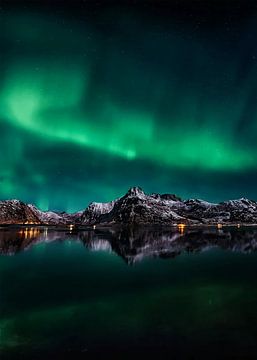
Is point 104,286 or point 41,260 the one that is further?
point 41,260

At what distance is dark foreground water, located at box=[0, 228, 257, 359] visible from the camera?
60.5 ft

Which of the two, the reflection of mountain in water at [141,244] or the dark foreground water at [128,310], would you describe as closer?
the dark foreground water at [128,310]

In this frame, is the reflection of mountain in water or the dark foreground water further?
the reflection of mountain in water

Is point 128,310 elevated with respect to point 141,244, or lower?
lower

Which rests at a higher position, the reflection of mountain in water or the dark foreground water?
the reflection of mountain in water

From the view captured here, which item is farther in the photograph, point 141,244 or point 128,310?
point 141,244

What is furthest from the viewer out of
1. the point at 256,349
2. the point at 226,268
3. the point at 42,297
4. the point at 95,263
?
the point at 95,263

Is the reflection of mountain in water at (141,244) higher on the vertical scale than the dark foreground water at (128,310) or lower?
higher

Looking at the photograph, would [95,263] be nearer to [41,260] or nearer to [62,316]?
[41,260]

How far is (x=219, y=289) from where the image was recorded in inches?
Result: 1283

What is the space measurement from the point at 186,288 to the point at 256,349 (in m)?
15.1

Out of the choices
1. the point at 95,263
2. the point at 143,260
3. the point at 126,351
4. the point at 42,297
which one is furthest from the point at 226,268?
the point at 126,351

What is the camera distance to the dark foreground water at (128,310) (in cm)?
1844

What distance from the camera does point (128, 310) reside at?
2566 cm
